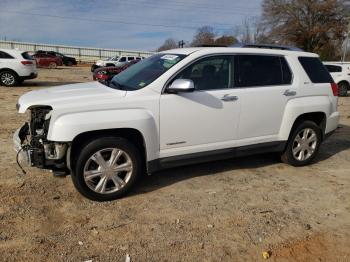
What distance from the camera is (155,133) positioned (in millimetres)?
4527

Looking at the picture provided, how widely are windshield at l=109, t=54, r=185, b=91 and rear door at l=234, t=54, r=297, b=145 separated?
932mm

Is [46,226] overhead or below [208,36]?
below

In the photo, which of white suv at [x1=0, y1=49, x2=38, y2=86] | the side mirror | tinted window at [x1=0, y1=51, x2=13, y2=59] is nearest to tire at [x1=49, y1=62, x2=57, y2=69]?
white suv at [x1=0, y1=49, x2=38, y2=86]

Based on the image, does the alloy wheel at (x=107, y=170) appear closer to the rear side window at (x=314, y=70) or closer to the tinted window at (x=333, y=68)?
the rear side window at (x=314, y=70)

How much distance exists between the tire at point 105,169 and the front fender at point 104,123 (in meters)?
0.19

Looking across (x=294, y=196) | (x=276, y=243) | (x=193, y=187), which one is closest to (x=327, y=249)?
(x=276, y=243)

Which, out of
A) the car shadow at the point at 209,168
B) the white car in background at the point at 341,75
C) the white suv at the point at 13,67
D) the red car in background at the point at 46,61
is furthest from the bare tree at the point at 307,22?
the car shadow at the point at 209,168

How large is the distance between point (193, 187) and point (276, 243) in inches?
59.0

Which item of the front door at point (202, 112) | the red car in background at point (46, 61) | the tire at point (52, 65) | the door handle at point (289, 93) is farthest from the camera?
the tire at point (52, 65)

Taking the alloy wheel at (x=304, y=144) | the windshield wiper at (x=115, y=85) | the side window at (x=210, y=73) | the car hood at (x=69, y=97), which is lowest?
the alloy wheel at (x=304, y=144)

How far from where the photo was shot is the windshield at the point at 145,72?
4.69 meters

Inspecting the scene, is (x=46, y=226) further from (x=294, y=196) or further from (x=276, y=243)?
(x=294, y=196)

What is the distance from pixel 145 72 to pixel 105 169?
141cm

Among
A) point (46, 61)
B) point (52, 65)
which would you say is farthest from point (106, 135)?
point (52, 65)
